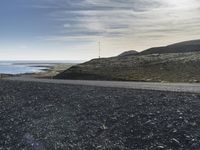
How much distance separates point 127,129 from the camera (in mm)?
14109

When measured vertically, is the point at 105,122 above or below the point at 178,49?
below

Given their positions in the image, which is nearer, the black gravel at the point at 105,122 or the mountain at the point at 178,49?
the black gravel at the point at 105,122

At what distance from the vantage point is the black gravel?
12.9m

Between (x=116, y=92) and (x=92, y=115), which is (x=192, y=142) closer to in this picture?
(x=92, y=115)

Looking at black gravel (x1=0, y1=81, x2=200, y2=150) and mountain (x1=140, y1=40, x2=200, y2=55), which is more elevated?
mountain (x1=140, y1=40, x2=200, y2=55)

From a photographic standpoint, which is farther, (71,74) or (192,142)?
(71,74)

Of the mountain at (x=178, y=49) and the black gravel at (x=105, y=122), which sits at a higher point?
the mountain at (x=178, y=49)

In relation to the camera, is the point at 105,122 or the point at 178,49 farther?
the point at 178,49

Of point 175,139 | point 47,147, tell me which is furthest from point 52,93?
point 175,139

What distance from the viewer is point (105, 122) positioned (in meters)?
15.3

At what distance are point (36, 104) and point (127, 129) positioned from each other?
819 centimetres

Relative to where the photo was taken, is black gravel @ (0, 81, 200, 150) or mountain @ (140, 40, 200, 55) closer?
black gravel @ (0, 81, 200, 150)

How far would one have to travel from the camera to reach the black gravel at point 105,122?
12914mm

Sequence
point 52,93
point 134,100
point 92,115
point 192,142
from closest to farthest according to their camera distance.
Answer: point 192,142
point 92,115
point 134,100
point 52,93
